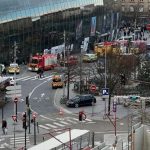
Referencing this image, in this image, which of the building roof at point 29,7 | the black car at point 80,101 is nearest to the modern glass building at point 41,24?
the building roof at point 29,7

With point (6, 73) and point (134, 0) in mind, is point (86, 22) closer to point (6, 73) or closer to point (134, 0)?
point (6, 73)

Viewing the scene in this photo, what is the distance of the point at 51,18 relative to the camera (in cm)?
8388

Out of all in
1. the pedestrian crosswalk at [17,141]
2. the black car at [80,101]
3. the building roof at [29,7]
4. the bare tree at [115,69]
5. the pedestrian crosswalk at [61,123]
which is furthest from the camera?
the building roof at [29,7]

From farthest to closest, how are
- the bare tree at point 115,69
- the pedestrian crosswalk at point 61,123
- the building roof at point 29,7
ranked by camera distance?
the building roof at point 29,7 → the bare tree at point 115,69 → the pedestrian crosswalk at point 61,123

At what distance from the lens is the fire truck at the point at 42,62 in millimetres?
73062

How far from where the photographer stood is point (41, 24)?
82188 millimetres

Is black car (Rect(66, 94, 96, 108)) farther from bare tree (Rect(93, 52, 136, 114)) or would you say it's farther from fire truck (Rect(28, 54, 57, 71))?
fire truck (Rect(28, 54, 57, 71))

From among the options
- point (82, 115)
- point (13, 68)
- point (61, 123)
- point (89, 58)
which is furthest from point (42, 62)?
point (61, 123)

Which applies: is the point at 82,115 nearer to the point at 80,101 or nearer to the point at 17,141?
the point at 80,101

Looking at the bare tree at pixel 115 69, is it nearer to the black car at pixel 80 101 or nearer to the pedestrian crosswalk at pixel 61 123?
the black car at pixel 80 101

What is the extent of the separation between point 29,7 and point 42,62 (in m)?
10.4

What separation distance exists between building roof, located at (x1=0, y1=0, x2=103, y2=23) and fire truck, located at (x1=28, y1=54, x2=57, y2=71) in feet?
22.4

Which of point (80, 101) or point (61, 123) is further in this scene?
point (80, 101)

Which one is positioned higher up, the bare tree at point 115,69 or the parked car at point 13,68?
the bare tree at point 115,69
